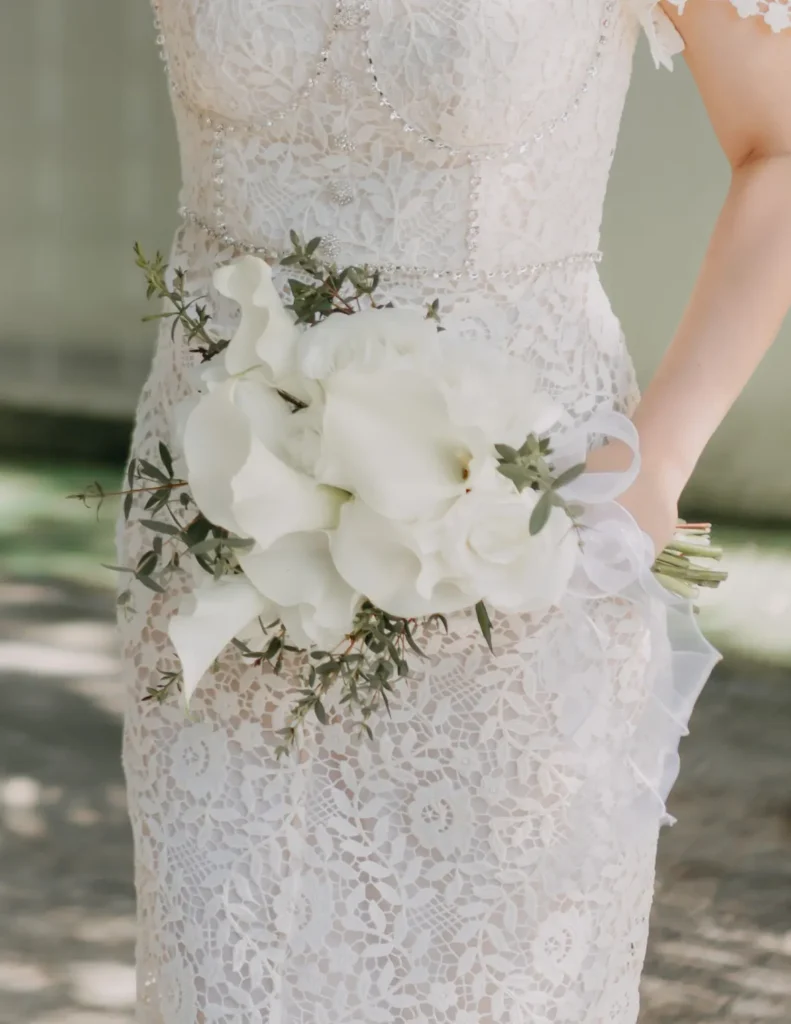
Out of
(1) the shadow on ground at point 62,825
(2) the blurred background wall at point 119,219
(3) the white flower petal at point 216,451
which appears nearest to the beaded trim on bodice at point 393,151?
(3) the white flower petal at point 216,451

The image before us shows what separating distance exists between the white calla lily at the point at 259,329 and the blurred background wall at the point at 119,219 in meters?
4.69

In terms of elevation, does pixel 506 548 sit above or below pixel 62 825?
above

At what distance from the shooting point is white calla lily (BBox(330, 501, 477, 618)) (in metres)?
0.97

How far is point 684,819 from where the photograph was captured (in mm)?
3566

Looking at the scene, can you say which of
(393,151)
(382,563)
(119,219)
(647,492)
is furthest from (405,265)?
(119,219)

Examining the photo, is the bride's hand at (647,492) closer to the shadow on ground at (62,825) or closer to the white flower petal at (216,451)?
the white flower petal at (216,451)

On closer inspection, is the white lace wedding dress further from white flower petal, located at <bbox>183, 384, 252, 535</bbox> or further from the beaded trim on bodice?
white flower petal, located at <bbox>183, 384, 252, 535</bbox>

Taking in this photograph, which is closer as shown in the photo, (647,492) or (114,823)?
(647,492)

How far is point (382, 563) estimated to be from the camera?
980 mm

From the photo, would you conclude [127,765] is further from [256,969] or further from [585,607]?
[585,607]

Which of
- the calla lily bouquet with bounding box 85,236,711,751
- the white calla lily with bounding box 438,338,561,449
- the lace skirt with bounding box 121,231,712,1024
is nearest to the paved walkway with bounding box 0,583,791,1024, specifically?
the lace skirt with bounding box 121,231,712,1024

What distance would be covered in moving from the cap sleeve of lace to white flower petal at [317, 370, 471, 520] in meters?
0.51

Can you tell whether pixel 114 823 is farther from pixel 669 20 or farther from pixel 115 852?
pixel 669 20

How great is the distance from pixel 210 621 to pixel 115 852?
2416 millimetres
